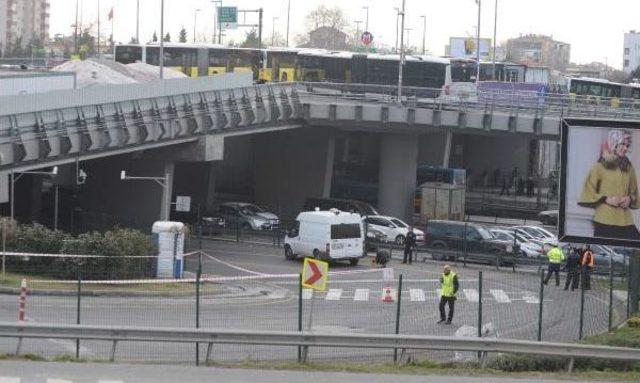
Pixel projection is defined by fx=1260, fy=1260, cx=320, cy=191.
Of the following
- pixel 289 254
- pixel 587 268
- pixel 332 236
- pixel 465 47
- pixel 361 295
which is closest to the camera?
pixel 361 295

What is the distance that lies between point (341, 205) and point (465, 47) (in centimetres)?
9265

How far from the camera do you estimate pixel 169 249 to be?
129ft

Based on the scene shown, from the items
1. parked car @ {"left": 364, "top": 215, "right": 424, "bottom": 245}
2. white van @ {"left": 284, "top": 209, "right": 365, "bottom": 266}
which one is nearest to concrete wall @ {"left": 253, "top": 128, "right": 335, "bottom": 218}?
parked car @ {"left": 364, "top": 215, "right": 424, "bottom": 245}

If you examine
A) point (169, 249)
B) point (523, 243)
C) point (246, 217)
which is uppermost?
point (169, 249)

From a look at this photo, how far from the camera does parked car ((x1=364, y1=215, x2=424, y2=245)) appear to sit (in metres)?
56.4

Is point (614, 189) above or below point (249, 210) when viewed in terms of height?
above

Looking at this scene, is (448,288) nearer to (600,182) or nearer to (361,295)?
(361,295)

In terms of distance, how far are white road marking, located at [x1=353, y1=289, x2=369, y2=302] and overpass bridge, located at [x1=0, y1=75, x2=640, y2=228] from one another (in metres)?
16.9

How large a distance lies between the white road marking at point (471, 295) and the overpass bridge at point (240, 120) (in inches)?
728

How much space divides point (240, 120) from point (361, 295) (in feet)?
98.0

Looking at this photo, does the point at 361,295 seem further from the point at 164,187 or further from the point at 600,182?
the point at 164,187

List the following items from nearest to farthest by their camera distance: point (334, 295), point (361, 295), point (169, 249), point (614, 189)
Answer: point (614, 189), point (361, 295), point (334, 295), point (169, 249)

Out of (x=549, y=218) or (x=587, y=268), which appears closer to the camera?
(x=587, y=268)

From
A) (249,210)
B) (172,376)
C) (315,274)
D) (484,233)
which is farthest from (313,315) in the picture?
(249,210)
